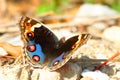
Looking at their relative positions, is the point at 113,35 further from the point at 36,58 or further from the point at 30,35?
the point at 36,58

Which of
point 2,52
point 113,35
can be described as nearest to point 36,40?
point 2,52

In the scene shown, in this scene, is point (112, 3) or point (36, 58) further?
point (112, 3)

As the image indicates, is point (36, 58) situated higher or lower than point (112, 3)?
lower

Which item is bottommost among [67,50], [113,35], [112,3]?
[113,35]

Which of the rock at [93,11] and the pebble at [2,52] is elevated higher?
the rock at [93,11]

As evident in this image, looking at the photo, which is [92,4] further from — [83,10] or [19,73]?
[19,73]

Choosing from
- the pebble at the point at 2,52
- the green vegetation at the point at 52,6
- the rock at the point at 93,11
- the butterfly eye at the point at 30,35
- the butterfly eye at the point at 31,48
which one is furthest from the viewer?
the green vegetation at the point at 52,6

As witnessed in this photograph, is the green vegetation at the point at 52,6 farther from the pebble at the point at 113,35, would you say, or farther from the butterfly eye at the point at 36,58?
the butterfly eye at the point at 36,58

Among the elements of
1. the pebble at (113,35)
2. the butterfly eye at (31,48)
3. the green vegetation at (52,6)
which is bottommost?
the pebble at (113,35)

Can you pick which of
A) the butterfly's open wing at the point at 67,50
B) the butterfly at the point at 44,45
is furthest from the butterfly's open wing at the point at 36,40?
the butterfly's open wing at the point at 67,50

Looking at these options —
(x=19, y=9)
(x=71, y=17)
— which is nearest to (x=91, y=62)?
(x=71, y=17)
